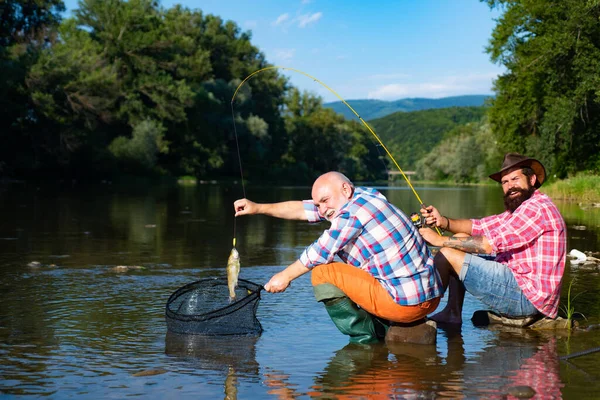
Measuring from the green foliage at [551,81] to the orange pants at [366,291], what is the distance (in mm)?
27642

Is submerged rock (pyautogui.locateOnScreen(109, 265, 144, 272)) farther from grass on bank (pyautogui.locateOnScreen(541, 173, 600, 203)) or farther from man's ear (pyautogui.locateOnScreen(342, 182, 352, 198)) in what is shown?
grass on bank (pyautogui.locateOnScreen(541, 173, 600, 203))

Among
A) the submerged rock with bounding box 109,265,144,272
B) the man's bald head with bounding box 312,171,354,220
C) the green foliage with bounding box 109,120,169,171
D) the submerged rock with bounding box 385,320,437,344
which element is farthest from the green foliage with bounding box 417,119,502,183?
the man's bald head with bounding box 312,171,354,220

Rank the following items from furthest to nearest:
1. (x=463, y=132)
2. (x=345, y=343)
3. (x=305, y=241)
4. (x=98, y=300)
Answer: (x=463, y=132) → (x=305, y=241) → (x=98, y=300) → (x=345, y=343)

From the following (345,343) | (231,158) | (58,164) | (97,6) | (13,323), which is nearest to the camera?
(345,343)

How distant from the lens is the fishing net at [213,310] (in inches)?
236

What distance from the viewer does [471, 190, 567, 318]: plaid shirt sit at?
5887mm

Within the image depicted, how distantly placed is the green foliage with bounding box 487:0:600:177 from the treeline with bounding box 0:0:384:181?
82.3ft

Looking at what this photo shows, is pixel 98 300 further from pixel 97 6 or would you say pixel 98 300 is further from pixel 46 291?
pixel 97 6

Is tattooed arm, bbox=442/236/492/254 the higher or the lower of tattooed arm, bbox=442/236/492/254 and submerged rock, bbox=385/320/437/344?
the higher

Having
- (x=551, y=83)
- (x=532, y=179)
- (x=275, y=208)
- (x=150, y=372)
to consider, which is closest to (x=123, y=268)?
(x=275, y=208)

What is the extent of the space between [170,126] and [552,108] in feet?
122

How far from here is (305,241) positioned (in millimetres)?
14469

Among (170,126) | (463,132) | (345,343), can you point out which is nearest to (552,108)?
(345,343)

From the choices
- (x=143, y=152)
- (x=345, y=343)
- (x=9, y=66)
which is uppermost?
(x=9, y=66)
